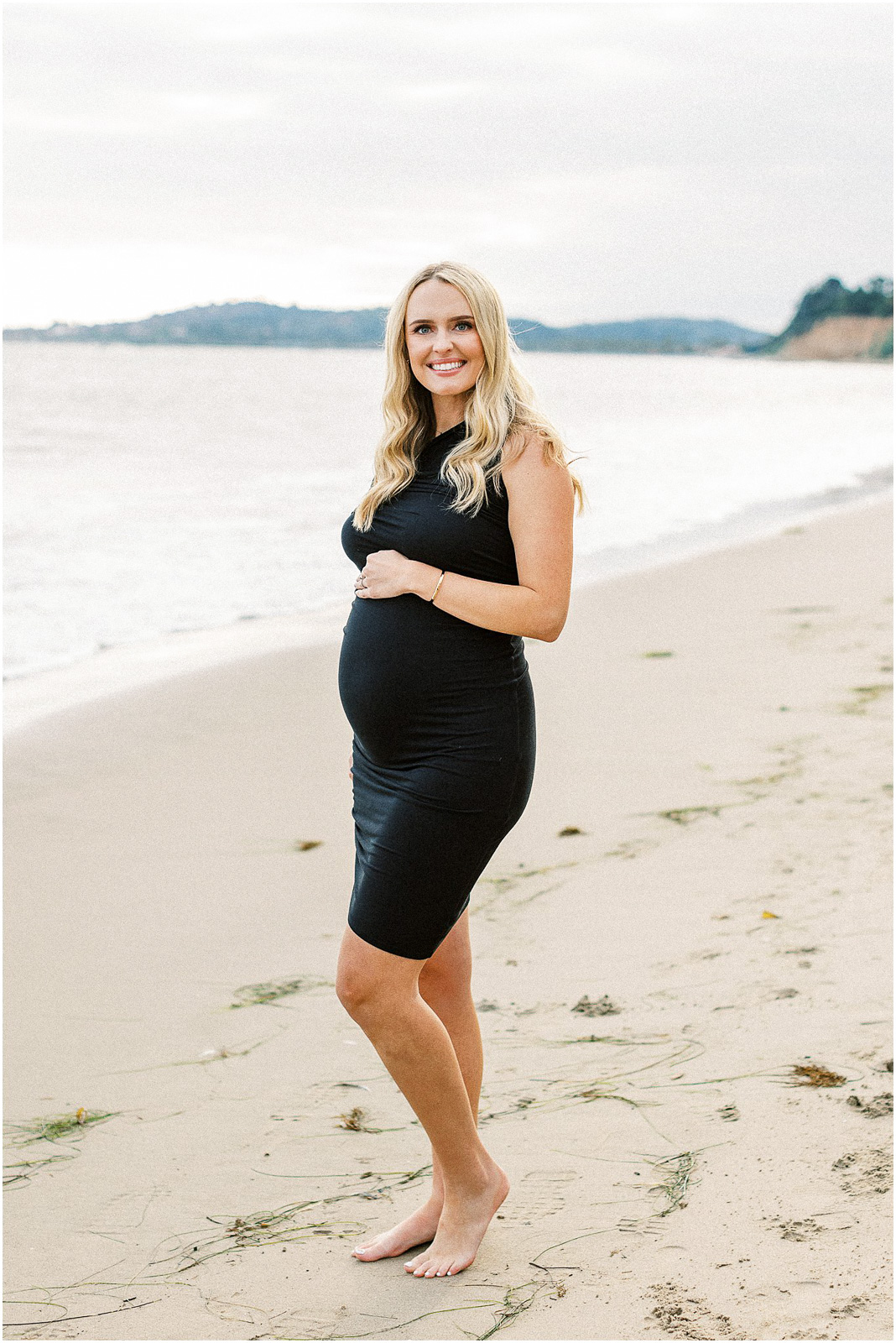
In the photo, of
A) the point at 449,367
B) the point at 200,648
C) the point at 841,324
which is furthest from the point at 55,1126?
the point at 841,324

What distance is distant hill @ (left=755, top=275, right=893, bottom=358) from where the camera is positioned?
13012 cm

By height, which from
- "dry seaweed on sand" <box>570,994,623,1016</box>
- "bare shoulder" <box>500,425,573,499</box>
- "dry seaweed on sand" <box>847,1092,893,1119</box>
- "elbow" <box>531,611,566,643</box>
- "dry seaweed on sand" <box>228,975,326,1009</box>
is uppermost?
"bare shoulder" <box>500,425,573,499</box>

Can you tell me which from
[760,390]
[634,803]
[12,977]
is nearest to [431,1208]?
[12,977]

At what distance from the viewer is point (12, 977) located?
4.04m

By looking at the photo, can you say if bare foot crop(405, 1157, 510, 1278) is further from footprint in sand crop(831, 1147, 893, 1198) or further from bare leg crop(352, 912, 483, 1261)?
footprint in sand crop(831, 1147, 893, 1198)

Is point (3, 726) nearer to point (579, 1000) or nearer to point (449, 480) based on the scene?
point (579, 1000)

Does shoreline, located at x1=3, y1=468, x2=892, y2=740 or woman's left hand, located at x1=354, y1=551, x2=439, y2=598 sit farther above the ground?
woman's left hand, located at x1=354, y1=551, x2=439, y2=598

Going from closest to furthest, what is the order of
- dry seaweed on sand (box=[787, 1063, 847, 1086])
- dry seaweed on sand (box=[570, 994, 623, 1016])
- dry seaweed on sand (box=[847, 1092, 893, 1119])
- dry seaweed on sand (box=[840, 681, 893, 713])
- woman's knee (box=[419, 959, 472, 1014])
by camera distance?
1. woman's knee (box=[419, 959, 472, 1014])
2. dry seaweed on sand (box=[847, 1092, 893, 1119])
3. dry seaweed on sand (box=[787, 1063, 847, 1086])
4. dry seaweed on sand (box=[570, 994, 623, 1016])
5. dry seaweed on sand (box=[840, 681, 893, 713])

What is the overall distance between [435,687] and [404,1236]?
1238mm

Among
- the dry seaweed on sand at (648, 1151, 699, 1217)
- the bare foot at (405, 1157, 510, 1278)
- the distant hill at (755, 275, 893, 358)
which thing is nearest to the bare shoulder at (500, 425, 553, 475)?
the bare foot at (405, 1157, 510, 1278)

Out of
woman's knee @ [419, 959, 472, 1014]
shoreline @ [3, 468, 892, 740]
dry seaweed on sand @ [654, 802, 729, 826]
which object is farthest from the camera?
shoreline @ [3, 468, 892, 740]

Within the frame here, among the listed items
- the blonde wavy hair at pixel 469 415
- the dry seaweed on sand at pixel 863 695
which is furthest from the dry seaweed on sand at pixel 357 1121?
the dry seaweed on sand at pixel 863 695

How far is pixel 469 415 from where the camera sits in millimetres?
2578

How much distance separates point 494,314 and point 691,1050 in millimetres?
2009
